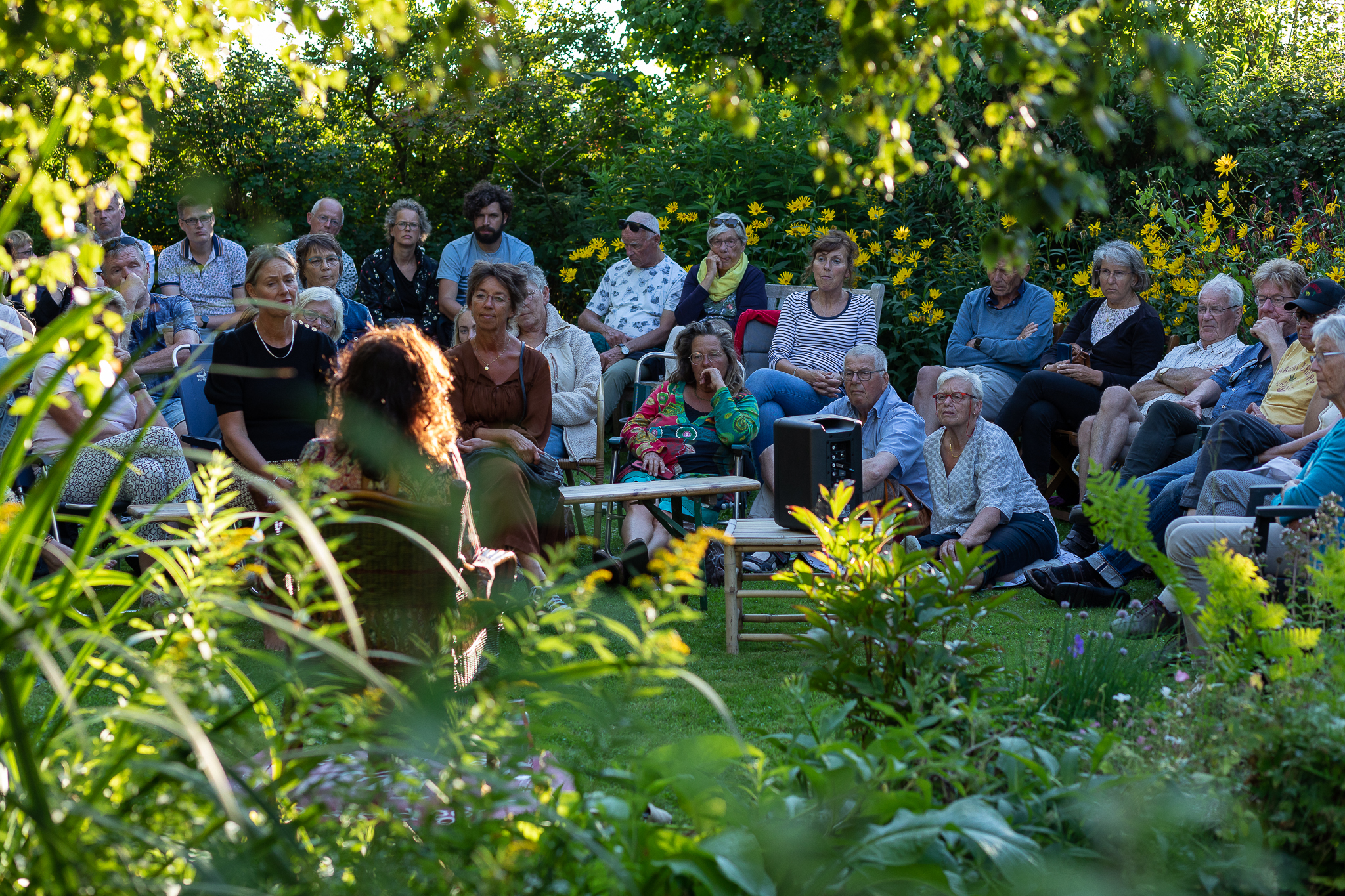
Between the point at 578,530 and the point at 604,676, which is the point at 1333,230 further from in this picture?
the point at 604,676

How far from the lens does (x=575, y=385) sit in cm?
650

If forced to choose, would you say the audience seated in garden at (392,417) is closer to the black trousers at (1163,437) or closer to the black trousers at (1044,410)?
the black trousers at (1163,437)

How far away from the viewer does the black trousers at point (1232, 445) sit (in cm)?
488

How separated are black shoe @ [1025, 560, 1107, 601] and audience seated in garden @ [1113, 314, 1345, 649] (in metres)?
0.90

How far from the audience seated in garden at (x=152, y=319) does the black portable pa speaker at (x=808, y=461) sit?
2.99 meters

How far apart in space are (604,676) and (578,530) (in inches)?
206

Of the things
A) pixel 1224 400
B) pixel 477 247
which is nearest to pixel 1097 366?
pixel 1224 400

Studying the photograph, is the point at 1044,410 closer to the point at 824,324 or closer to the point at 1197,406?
the point at 1197,406

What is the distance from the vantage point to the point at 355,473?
3012mm

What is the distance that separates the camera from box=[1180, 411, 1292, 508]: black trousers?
192 inches

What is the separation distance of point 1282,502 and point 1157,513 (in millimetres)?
1470

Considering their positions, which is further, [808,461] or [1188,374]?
[1188,374]

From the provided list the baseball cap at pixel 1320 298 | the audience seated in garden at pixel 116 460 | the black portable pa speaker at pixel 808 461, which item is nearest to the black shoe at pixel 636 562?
the black portable pa speaker at pixel 808 461

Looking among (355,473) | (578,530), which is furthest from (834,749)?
(578,530)
